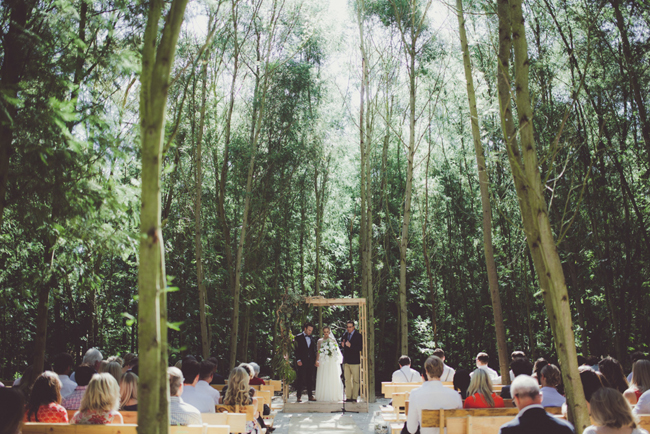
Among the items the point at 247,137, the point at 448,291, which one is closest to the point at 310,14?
the point at 247,137

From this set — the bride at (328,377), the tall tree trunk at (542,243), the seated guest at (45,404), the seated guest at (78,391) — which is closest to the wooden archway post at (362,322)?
the bride at (328,377)

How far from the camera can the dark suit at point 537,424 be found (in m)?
2.69

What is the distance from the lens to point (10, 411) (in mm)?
2400

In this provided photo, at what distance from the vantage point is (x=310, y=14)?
13.5 meters

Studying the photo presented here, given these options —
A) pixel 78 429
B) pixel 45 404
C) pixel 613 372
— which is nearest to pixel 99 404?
pixel 78 429

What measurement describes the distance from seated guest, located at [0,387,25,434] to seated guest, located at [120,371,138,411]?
1622 millimetres

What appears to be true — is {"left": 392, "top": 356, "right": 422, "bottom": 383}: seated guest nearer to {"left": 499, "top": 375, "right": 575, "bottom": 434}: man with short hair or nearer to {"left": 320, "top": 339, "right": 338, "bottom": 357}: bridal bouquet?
{"left": 320, "top": 339, "right": 338, "bottom": 357}: bridal bouquet

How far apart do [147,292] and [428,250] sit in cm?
1492

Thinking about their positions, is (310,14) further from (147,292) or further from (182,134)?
(147,292)

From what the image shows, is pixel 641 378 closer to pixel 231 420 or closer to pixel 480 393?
pixel 480 393

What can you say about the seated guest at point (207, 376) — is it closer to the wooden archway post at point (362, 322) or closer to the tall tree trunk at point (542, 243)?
the tall tree trunk at point (542, 243)

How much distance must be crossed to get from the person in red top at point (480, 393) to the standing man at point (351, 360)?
20.2ft

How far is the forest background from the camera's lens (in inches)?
180

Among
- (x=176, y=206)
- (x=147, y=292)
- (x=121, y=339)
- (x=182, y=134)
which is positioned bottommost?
(x=121, y=339)
